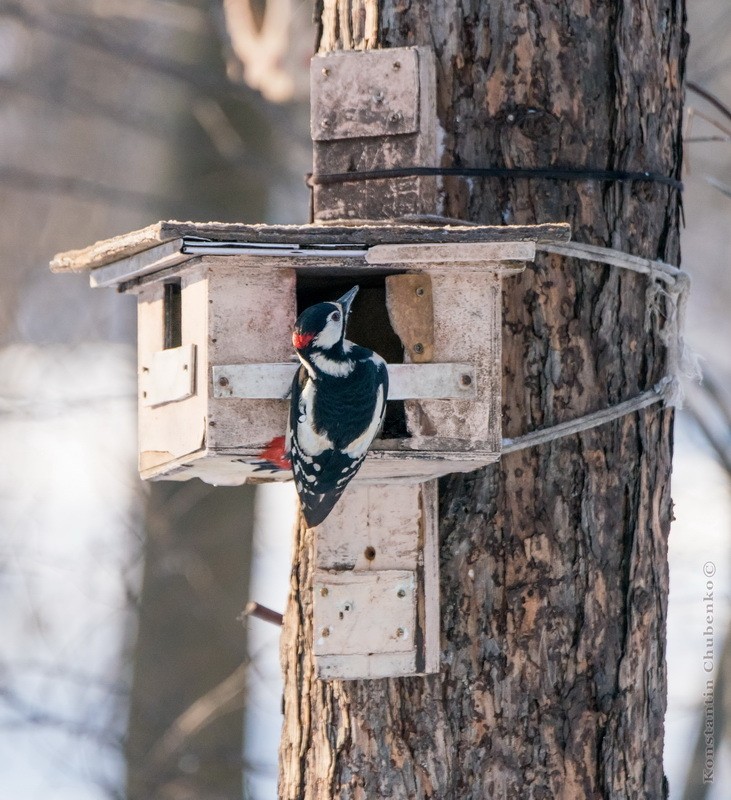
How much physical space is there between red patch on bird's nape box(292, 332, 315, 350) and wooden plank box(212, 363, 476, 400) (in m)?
0.11

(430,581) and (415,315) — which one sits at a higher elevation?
(415,315)

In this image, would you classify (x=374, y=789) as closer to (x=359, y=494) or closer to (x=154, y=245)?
(x=359, y=494)

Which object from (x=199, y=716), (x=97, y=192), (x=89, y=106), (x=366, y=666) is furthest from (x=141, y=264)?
(x=89, y=106)

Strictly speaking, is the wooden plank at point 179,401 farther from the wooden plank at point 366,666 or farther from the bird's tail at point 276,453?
the wooden plank at point 366,666

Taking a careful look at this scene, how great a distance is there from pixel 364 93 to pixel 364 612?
1085 millimetres

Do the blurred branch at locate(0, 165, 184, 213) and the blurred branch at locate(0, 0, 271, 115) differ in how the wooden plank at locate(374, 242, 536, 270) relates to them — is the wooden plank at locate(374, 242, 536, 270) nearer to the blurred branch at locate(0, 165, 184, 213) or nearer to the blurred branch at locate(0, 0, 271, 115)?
the blurred branch at locate(0, 0, 271, 115)

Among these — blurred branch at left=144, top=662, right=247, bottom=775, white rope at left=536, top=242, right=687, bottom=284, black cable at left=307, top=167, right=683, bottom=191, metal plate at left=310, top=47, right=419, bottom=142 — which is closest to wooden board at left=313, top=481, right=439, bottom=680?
white rope at left=536, top=242, right=687, bottom=284

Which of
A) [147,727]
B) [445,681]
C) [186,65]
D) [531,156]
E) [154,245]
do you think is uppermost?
[186,65]

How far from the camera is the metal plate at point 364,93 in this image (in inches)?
106

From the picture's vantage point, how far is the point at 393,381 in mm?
2357

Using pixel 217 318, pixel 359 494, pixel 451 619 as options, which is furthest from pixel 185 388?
pixel 451 619

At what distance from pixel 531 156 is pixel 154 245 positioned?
81 centimetres

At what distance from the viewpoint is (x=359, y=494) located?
2633mm

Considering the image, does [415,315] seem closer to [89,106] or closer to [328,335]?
[328,335]
